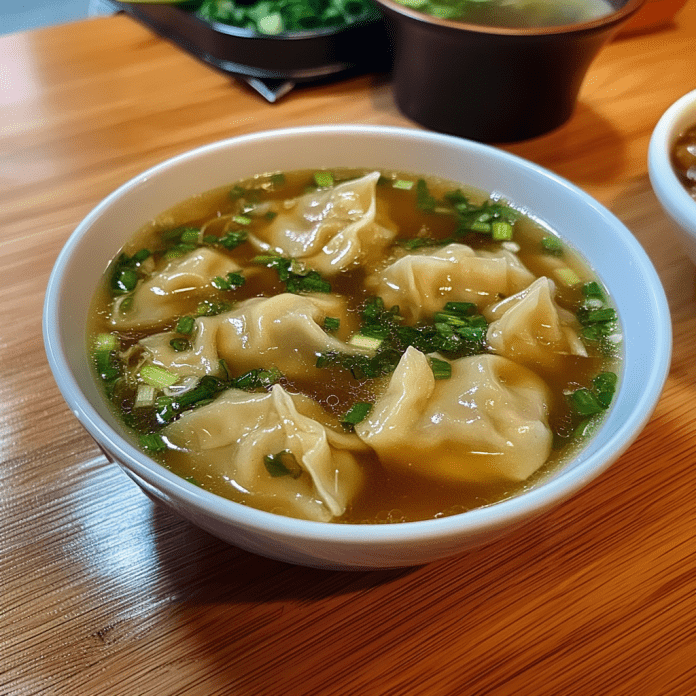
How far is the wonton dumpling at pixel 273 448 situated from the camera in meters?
1.14

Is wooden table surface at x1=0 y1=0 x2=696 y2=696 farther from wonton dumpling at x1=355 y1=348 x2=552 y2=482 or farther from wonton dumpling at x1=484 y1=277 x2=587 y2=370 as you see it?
wonton dumpling at x1=484 y1=277 x2=587 y2=370

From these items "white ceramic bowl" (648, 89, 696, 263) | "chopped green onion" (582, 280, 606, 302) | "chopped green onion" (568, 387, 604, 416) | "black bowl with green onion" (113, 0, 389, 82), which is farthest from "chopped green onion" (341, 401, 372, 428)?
→ "black bowl with green onion" (113, 0, 389, 82)

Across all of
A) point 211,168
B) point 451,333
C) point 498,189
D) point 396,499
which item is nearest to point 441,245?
point 498,189

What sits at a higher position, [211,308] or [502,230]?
[502,230]

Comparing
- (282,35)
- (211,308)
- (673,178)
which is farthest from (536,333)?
(282,35)

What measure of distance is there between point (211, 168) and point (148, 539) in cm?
96

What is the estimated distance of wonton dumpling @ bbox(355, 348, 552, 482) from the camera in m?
1.20

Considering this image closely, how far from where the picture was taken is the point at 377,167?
181cm

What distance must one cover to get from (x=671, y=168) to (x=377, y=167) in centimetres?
76

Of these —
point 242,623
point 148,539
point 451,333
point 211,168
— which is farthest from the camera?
point 211,168

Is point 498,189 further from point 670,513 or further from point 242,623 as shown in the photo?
point 242,623

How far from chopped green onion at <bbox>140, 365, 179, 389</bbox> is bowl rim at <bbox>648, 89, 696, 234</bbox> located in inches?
47.7

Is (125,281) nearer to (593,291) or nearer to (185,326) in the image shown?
(185,326)

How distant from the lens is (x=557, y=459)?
118 centimetres
